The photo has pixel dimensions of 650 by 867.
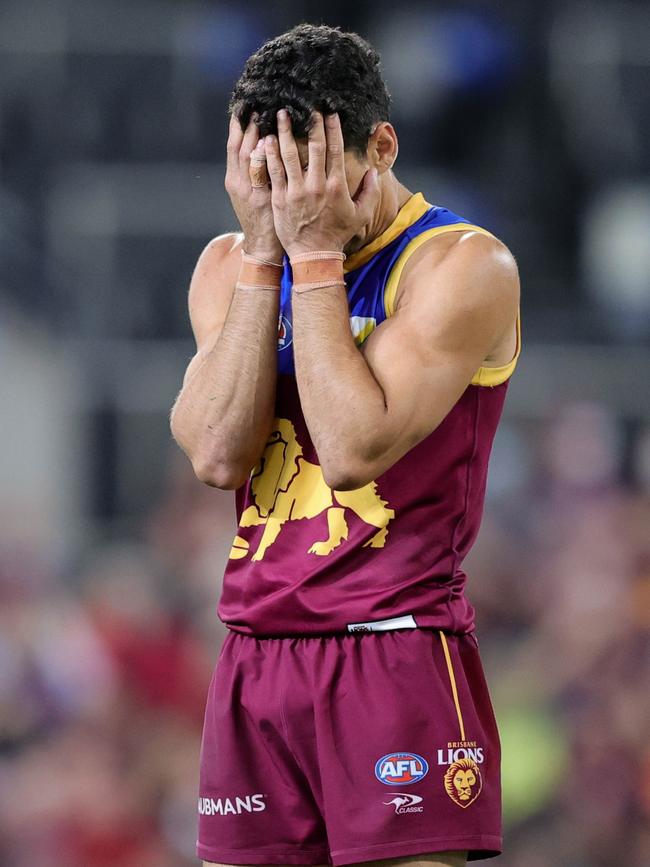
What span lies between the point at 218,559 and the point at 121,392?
1.98 metres

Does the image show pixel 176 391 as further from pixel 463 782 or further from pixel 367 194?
pixel 463 782

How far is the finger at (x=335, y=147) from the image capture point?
2.97 m

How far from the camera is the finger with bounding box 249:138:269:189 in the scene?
300 cm

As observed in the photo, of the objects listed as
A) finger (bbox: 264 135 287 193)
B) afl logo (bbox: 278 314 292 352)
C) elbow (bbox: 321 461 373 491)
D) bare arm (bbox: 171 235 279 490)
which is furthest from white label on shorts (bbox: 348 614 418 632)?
finger (bbox: 264 135 287 193)

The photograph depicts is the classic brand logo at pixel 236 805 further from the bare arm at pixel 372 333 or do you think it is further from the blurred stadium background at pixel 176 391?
the blurred stadium background at pixel 176 391

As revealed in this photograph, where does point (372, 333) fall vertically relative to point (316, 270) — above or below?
below

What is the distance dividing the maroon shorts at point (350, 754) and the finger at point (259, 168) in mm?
870

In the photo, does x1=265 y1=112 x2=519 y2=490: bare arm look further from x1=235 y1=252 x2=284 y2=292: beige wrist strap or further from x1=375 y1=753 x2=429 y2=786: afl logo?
x1=375 y1=753 x2=429 y2=786: afl logo

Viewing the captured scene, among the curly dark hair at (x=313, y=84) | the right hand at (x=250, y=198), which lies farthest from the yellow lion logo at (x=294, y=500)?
the curly dark hair at (x=313, y=84)

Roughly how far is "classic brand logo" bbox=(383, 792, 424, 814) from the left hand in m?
1.03

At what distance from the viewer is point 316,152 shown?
2.94 meters

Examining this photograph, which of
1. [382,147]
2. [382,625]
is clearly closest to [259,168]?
[382,147]

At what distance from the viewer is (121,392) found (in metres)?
8.97

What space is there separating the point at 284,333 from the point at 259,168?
34 cm
